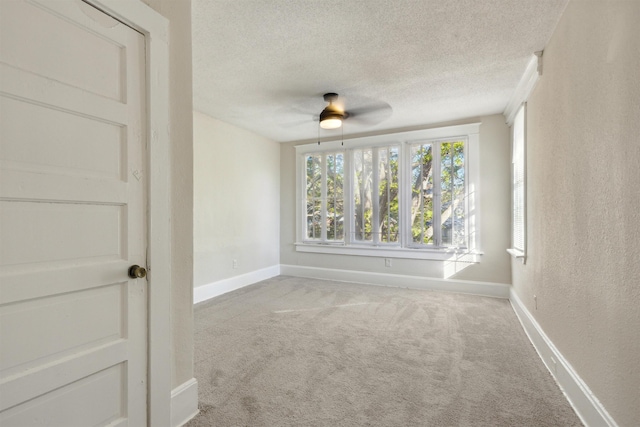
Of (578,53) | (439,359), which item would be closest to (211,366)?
(439,359)

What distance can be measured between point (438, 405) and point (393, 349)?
75cm

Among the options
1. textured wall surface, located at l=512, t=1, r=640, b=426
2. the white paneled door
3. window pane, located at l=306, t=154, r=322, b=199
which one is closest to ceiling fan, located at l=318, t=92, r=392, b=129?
window pane, located at l=306, t=154, r=322, b=199

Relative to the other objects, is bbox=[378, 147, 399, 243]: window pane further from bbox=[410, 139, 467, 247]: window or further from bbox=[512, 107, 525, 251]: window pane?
bbox=[512, 107, 525, 251]: window pane

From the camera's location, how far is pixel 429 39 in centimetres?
230

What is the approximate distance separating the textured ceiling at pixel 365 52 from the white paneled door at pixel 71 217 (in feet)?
3.44

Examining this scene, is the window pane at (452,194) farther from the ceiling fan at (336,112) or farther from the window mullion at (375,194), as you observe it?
the ceiling fan at (336,112)

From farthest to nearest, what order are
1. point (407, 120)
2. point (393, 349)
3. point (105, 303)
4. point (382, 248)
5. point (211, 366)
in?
point (382, 248) < point (407, 120) < point (393, 349) < point (211, 366) < point (105, 303)

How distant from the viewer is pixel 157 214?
1462 millimetres

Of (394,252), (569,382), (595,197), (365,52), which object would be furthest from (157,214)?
(394,252)

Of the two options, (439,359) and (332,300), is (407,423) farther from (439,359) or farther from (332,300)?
(332,300)

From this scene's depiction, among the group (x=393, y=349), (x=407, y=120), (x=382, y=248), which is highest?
(x=407, y=120)

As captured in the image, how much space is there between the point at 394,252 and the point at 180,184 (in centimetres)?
363

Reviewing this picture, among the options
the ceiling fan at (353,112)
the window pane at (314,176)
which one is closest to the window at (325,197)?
the window pane at (314,176)

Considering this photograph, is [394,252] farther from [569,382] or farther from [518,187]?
[569,382]
